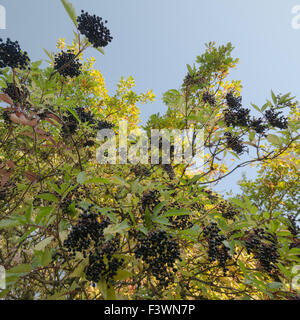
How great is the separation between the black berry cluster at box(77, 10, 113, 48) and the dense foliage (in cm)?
1

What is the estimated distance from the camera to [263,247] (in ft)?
5.38

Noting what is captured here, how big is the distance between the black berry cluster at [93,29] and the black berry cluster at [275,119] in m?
2.48

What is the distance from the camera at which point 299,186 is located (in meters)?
4.58

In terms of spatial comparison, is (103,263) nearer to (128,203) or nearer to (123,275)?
(123,275)

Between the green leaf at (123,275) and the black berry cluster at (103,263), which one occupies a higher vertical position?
the black berry cluster at (103,263)

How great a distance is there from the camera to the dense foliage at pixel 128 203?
55.9 inches

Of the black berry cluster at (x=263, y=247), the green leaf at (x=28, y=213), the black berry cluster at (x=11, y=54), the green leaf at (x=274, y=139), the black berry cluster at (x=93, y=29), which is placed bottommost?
the black berry cluster at (x=263, y=247)

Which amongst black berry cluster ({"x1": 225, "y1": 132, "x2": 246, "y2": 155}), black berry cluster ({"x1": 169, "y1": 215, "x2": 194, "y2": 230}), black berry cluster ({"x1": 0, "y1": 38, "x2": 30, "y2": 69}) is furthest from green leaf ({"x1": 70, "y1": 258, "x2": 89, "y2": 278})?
black berry cluster ({"x1": 225, "y1": 132, "x2": 246, "y2": 155})

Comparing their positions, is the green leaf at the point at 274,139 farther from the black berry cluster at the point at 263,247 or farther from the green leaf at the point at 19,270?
the green leaf at the point at 19,270

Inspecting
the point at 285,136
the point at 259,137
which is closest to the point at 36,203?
the point at 259,137

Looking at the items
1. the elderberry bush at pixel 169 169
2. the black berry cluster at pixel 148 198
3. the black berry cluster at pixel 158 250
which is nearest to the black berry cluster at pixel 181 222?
the black berry cluster at pixel 148 198

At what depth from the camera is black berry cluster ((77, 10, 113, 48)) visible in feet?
7.83

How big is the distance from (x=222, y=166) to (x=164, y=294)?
114 inches

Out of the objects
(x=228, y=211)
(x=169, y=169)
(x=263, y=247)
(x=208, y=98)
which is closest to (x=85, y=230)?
(x=263, y=247)
